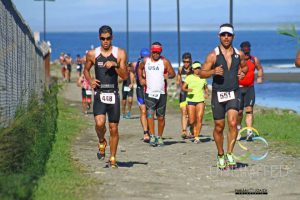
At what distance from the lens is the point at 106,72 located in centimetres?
1370

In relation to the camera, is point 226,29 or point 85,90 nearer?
point 226,29

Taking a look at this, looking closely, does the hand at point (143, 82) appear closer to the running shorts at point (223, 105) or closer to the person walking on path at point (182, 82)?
the person walking on path at point (182, 82)

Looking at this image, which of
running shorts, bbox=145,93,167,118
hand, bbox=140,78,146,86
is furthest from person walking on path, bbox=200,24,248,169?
hand, bbox=140,78,146,86

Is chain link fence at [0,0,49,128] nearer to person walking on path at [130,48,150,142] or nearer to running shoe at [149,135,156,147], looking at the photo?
person walking on path at [130,48,150,142]

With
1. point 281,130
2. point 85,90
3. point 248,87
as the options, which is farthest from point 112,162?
point 85,90

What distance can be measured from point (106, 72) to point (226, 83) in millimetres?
1715

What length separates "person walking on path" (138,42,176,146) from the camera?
57.4ft

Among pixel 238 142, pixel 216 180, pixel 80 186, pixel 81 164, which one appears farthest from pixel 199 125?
pixel 80 186

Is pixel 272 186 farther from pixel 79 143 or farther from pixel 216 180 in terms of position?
pixel 79 143

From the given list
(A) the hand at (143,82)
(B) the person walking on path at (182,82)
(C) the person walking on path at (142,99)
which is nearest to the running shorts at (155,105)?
(A) the hand at (143,82)

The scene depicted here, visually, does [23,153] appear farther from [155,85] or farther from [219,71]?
[155,85]

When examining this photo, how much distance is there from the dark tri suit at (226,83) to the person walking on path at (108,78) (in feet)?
4.33

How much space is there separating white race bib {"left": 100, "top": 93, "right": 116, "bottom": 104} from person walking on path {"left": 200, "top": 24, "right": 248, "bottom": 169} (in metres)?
1.31

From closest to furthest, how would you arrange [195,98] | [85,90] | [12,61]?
1. [12,61]
2. [195,98]
3. [85,90]
